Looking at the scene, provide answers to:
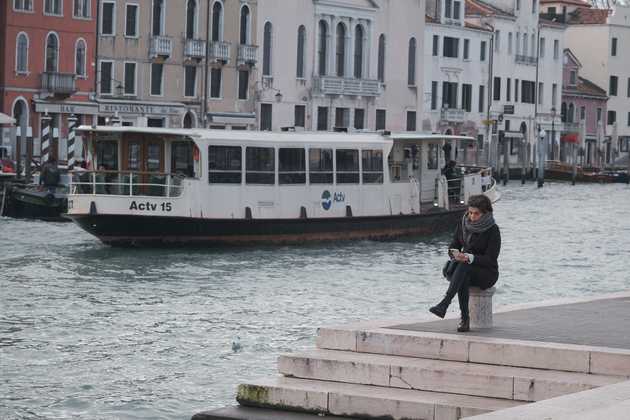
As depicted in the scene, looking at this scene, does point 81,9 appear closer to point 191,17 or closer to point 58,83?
point 58,83

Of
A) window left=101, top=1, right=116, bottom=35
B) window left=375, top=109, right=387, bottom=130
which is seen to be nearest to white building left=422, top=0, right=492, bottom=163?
window left=375, top=109, right=387, bottom=130

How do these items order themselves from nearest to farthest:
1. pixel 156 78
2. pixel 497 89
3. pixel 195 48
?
pixel 156 78 → pixel 195 48 → pixel 497 89

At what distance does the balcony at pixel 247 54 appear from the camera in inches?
2334

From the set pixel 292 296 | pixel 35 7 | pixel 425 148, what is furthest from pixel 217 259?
pixel 35 7

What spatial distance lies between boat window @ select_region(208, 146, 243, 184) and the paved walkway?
52.6ft

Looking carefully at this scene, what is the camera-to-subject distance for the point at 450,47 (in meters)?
75.4

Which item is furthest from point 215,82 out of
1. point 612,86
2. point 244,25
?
point 612,86

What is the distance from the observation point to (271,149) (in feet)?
103

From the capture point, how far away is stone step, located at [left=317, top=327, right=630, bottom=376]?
11.5m

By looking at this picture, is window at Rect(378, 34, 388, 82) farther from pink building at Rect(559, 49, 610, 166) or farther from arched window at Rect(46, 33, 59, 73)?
pink building at Rect(559, 49, 610, 166)

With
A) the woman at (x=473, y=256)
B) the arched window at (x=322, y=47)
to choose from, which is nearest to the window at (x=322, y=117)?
the arched window at (x=322, y=47)

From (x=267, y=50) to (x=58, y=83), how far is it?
11335 mm

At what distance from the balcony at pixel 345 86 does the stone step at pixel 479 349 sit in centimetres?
5079

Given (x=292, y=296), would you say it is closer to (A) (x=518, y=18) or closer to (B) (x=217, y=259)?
(B) (x=217, y=259)
